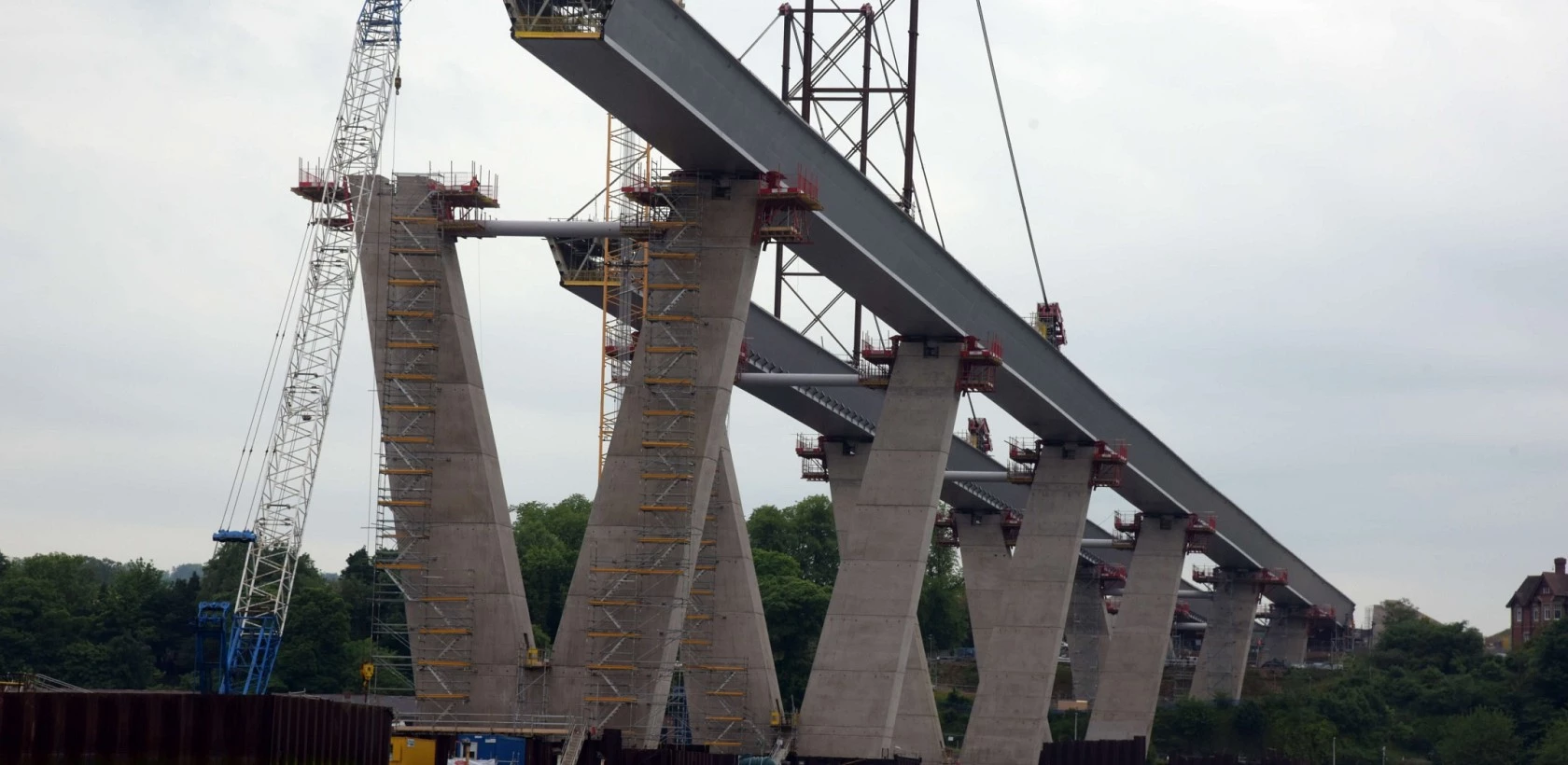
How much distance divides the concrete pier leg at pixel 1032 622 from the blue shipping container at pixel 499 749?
31905 mm

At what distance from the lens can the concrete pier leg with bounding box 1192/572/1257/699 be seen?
417ft

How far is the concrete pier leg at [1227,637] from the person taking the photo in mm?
127250

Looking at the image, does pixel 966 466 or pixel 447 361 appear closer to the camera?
pixel 447 361

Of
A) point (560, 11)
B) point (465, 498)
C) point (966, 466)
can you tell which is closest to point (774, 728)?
point (465, 498)

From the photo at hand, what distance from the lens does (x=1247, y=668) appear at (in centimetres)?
14725

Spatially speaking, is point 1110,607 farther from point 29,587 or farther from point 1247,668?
point 29,587

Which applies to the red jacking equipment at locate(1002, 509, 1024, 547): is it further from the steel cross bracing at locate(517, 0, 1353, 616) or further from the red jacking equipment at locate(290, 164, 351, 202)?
the red jacking equipment at locate(290, 164, 351, 202)

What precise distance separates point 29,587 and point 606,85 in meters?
89.3

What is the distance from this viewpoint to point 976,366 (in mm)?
68000

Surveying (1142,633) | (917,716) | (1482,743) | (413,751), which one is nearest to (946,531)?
(1142,633)

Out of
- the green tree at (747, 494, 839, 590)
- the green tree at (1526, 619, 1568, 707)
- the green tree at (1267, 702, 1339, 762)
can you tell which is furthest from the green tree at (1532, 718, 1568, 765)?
the green tree at (747, 494, 839, 590)

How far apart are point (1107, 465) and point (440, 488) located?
3337 centimetres

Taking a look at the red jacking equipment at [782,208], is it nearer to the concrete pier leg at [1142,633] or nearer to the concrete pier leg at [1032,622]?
the concrete pier leg at [1032,622]

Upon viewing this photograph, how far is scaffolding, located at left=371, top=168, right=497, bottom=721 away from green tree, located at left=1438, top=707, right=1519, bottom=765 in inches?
2678
